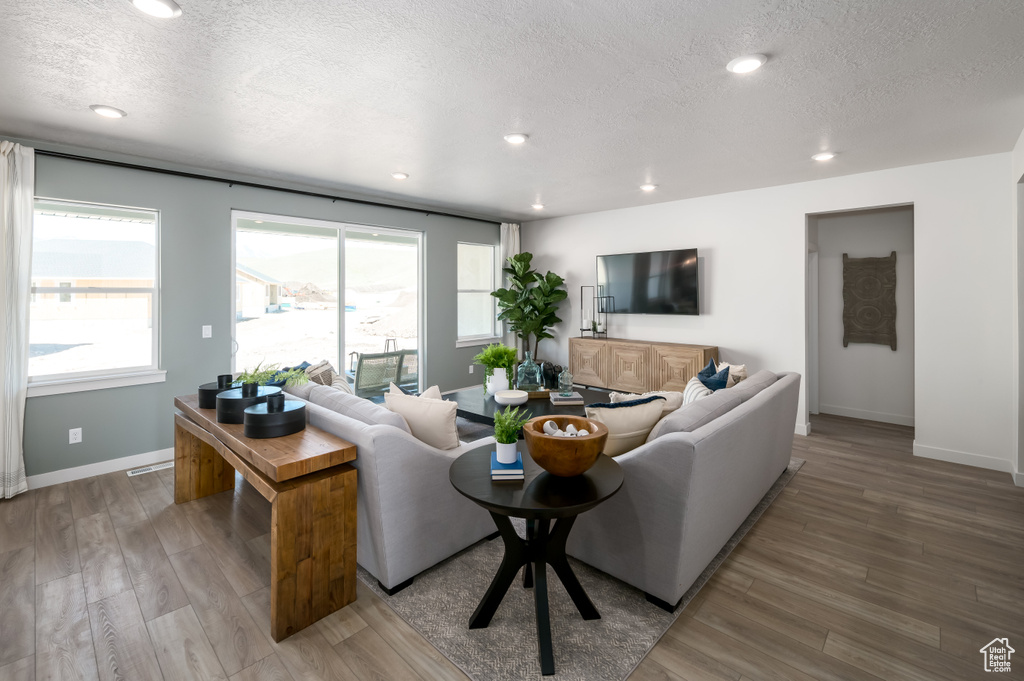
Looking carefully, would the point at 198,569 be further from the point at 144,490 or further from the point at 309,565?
the point at 144,490

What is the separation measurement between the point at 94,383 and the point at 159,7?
9.95 feet

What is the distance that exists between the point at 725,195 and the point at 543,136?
107 inches

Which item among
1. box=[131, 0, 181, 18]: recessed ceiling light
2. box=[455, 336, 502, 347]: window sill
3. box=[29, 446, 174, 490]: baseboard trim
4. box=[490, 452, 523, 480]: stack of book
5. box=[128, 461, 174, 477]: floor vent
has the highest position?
box=[131, 0, 181, 18]: recessed ceiling light

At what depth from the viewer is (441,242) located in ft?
19.7

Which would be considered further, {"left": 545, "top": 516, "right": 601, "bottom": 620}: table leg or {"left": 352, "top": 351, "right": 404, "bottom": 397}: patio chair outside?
{"left": 352, "top": 351, "right": 404, "bottom": 397}: patio chair outside

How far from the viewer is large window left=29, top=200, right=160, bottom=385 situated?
11.3ft

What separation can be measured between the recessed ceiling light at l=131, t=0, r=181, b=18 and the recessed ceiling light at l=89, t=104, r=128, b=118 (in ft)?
4.30

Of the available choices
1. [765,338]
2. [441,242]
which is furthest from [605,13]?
[441,242]

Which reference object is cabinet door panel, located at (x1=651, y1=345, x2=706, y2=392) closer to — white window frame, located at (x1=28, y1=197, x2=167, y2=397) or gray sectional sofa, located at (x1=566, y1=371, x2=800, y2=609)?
gray sectional sofa, located at (x1=566, y1=371, x2=800, y2=609)

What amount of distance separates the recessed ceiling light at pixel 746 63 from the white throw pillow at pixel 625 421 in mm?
1642

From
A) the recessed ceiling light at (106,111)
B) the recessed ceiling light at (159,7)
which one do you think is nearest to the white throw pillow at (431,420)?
the recessed ceiling light at (159,7)

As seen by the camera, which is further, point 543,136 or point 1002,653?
point 543,136

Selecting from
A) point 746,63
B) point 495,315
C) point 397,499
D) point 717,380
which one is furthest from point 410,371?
point 746,63

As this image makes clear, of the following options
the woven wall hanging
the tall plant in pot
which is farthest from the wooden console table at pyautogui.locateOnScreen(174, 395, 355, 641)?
the woven wall hanging
